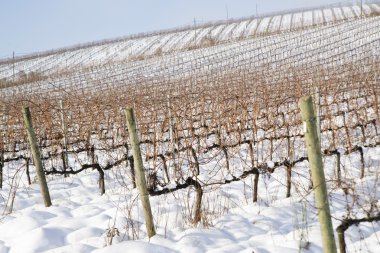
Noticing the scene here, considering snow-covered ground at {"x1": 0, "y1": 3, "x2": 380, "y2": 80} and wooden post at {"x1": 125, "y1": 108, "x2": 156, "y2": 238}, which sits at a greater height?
snow-covered ground at {"x1": 0, "y1": 3, "x2": 380, "y2": 80}

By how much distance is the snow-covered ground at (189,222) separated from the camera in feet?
11.1

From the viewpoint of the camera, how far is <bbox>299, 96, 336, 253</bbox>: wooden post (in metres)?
2.46

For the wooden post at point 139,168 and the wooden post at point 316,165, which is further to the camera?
the wooden post at point 139,168

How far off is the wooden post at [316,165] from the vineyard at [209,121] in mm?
518

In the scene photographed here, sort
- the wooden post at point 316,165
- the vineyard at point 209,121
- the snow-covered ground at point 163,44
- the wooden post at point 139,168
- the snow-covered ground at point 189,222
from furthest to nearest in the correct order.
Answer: the snow-covered ground at point 163,44, the vineyard at point 209,121, the wooden post at point 139,168, the snow-covered ground at point 189,222, the wooden post at point 316,165

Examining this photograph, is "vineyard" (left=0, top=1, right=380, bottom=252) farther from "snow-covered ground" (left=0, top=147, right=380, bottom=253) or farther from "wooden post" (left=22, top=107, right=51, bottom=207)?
"wooden post" (left=22, top=107, right=51, bottom=207)

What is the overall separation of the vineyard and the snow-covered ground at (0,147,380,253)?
0.03 m

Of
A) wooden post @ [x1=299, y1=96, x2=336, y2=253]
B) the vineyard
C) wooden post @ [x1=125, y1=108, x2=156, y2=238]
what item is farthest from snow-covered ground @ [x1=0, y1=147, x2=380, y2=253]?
wooden post @ [x1=299, y1=96, x2=336, y2=253]

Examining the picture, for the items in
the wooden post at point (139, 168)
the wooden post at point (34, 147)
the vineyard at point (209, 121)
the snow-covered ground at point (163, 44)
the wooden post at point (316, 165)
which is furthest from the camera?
the snow-covered ground at point (163, 44)

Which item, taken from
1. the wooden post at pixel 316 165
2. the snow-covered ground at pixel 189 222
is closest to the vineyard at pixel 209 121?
the snow-covered ground at pixel 189 222

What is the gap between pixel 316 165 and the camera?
8.39 feet

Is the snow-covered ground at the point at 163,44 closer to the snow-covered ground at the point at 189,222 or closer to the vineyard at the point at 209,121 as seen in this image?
the vineyard at the point at 209,121

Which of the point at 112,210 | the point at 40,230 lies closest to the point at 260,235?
the point at 112,210

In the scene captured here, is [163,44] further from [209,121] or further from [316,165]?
[316,165]
